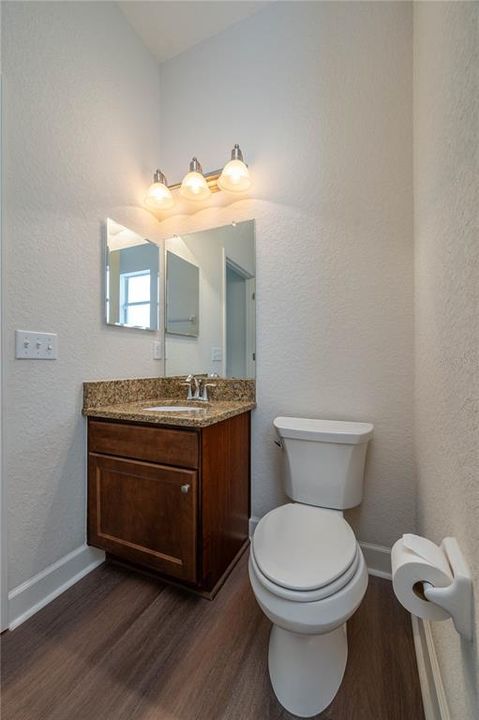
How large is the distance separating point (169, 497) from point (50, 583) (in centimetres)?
64

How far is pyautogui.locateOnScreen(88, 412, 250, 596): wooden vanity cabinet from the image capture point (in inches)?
45.7

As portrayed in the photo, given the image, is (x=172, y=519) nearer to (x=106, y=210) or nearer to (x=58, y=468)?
(x=58, y=468)

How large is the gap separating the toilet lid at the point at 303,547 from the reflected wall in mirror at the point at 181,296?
1191mm

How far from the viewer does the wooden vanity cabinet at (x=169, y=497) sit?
1.16 metres

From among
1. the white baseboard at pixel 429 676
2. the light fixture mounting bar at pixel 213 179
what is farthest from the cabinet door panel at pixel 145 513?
the light fixture mounting bar at pixel 213 179

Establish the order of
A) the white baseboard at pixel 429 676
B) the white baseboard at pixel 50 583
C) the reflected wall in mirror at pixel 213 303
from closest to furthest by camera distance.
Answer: the white baseboard at pixel 429 676 → the white baseboard at pixel 50 583 → the reflected wall in mirror at pixel 213 303

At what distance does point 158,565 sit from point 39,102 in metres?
2.01

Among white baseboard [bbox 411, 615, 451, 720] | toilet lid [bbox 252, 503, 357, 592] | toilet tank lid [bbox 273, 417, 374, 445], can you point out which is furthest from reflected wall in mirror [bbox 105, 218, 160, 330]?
white baseboard [bbox 411, 615, 451, 720]

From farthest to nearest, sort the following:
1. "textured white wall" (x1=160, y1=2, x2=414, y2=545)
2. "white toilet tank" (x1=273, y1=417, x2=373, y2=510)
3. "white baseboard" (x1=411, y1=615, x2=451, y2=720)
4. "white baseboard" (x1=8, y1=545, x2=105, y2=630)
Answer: "textured white wall" (x1=160, y1=2, x2=414, y2=545), "white toilet tank" (x1=273, y1=417, x2=373, y2=510), "white baseboard" (x1=8, y1=545, x2=105, y2=630), "white baseboard" (x1=411, y1=615, x2=451, y2=720)

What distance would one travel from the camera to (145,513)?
1.26 meters

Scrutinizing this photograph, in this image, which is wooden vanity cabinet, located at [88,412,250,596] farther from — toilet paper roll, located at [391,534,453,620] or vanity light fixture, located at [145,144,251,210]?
vanity light fixture, located at [145,144,251,210]

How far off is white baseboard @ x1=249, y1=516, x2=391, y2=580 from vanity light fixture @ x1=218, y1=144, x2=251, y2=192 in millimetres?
1966

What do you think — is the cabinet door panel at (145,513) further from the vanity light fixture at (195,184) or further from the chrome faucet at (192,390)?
the vanity light fixture at (195,184)

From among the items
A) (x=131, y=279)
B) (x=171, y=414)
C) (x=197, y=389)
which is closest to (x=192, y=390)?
(x=197, y=389)
